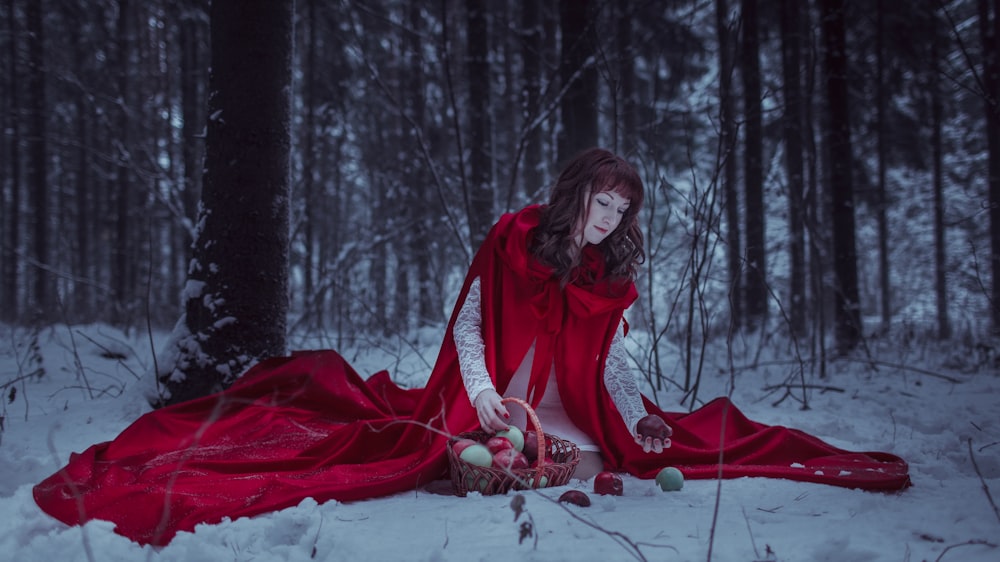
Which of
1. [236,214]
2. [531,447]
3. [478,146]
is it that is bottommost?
[531,447]

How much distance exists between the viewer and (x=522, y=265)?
2.34 metres

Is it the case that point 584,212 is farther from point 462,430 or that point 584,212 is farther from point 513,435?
point 462,430

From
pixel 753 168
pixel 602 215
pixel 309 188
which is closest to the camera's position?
pixel 602 215

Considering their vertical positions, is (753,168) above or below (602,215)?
above

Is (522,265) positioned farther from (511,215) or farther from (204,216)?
(204,216)

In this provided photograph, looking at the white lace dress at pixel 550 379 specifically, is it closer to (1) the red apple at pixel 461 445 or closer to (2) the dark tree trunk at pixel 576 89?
(1) the red apple at pixel 461 445

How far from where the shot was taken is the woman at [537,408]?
2180 mm

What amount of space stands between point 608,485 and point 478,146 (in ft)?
17.6

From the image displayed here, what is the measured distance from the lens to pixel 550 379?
2.65 meters

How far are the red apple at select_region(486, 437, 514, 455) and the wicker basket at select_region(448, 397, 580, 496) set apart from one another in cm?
7

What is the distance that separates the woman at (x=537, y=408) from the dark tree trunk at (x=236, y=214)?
0.43m

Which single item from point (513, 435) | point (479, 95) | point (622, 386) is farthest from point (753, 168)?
point (513, 435)

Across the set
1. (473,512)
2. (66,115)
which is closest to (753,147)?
(473,512)

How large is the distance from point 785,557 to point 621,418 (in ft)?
3.80
